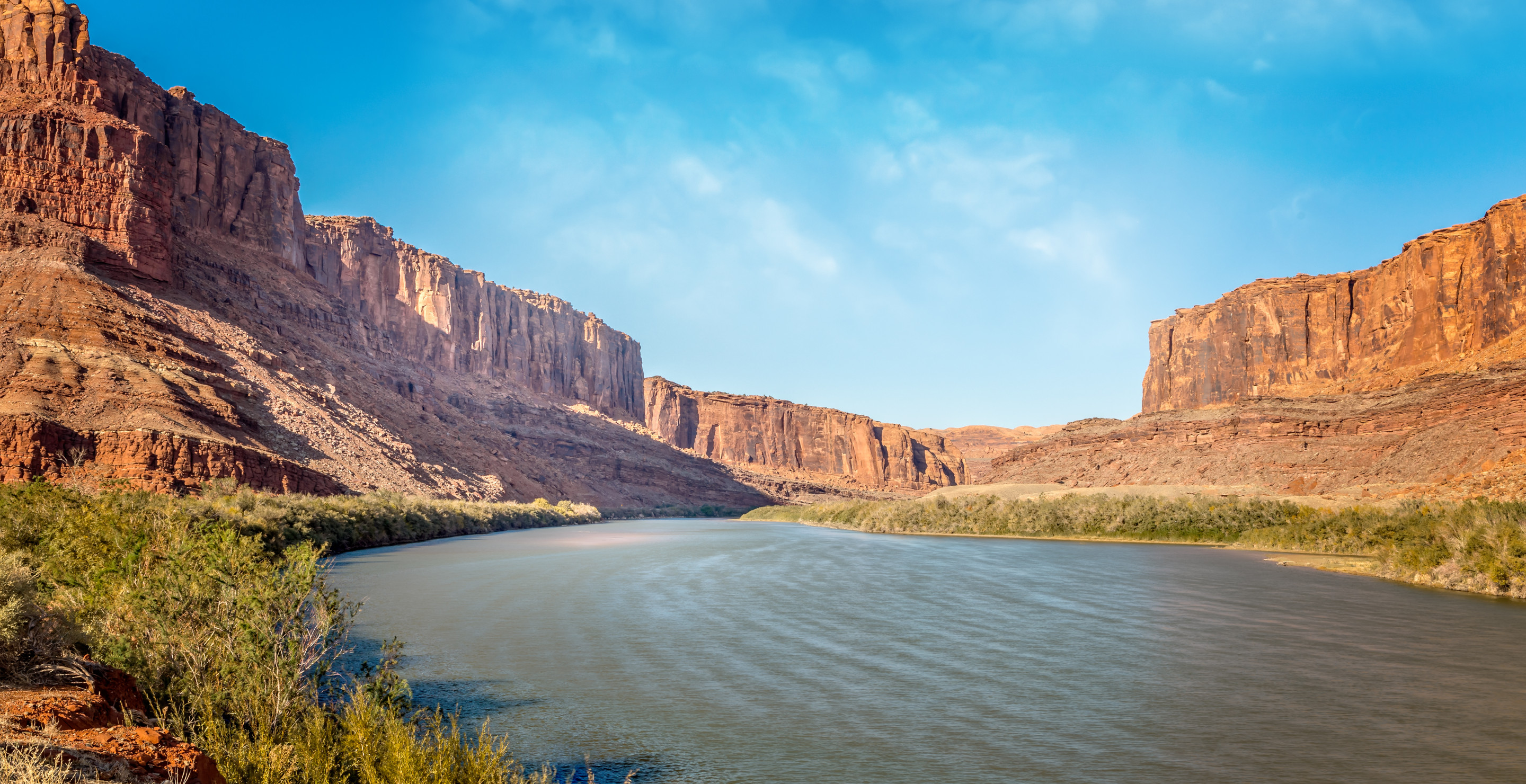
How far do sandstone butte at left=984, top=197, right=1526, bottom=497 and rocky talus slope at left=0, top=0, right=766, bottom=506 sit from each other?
50.4m

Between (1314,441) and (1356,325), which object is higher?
(1356,325)

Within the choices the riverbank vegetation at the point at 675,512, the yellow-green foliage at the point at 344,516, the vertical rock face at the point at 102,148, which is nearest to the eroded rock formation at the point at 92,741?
the yellow-green foliage at the point at 344,516

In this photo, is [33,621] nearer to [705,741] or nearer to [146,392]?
[705,741]

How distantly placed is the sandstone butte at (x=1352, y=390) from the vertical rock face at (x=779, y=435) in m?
70.1

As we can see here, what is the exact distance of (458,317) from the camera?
4496 inches

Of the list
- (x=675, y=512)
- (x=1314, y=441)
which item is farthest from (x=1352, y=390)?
(x=675, y=512)

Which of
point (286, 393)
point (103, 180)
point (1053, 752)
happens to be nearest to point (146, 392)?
point (286, 393)

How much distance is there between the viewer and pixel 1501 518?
58.3ft

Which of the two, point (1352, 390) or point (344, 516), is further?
point (1352, 390)

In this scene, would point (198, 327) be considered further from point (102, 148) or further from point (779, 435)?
point (779, 435)

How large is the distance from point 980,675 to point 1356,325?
3692 inches

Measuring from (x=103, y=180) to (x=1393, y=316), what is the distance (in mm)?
103175

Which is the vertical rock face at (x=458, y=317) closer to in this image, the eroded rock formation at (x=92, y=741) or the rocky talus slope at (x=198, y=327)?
the rocky talus slope at (x=198, y=327)

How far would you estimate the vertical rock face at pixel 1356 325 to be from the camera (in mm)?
64312
